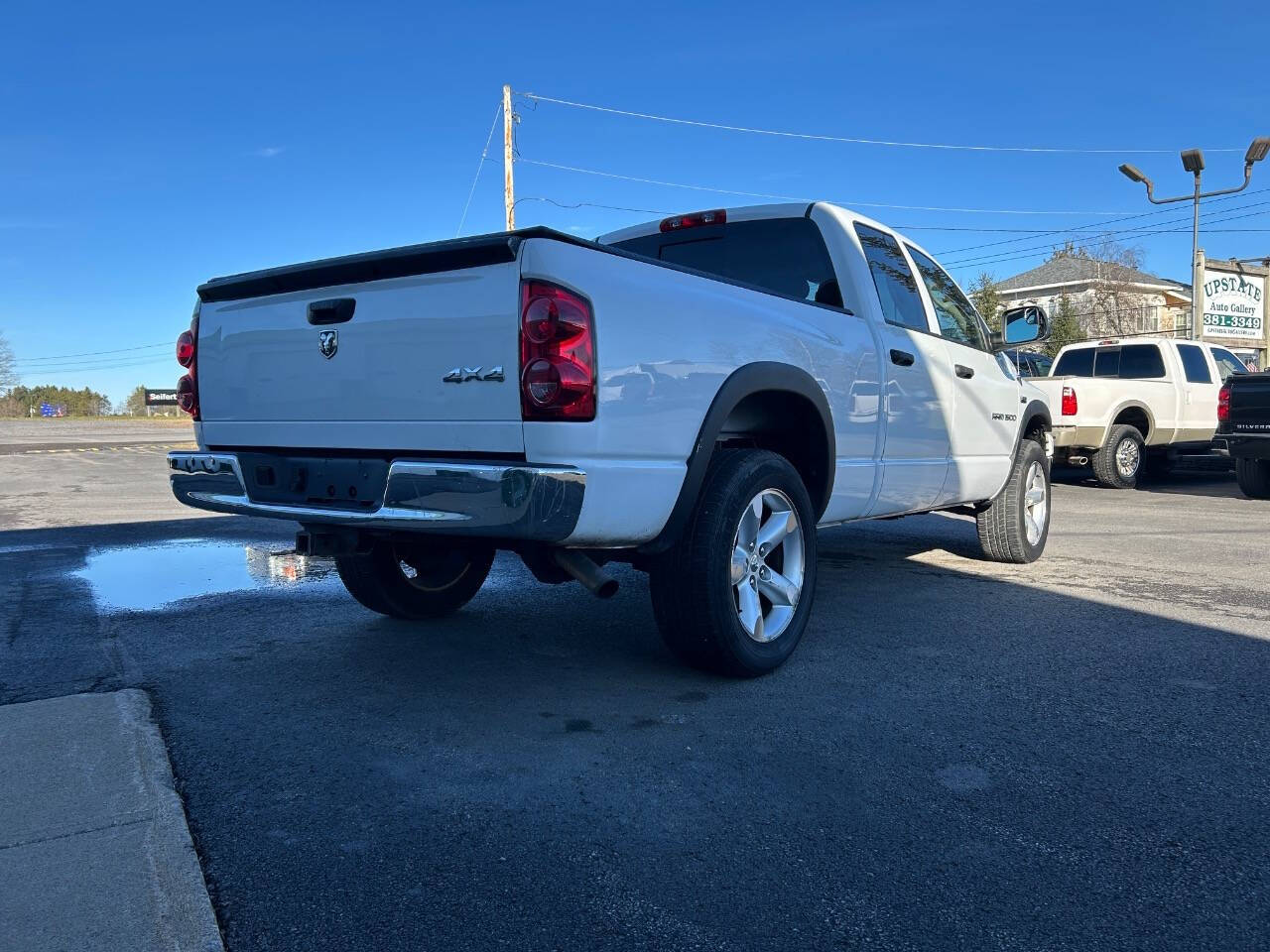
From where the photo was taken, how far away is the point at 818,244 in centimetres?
498

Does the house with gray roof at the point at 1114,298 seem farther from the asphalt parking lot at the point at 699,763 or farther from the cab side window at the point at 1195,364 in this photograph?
the asphalt parking lot at the point at 699,763

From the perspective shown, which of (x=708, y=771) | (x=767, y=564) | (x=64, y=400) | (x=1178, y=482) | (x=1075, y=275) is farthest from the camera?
(x=64, y=400)

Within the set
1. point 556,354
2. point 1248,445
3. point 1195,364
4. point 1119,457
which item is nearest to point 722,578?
point 556,354

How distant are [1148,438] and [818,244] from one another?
33.2 ft

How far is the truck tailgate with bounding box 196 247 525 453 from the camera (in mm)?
3150

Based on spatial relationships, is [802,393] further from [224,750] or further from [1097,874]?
[224,750]

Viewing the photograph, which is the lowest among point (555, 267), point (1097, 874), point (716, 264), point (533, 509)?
point (1097, 874)

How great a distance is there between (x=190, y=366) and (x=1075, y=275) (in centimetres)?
4817

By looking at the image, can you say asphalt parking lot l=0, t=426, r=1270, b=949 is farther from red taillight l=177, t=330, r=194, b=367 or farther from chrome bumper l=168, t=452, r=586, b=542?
red taillight l=177, t=330, r=194, b=367

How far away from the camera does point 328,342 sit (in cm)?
359

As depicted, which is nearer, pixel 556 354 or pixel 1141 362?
pixel 556 354

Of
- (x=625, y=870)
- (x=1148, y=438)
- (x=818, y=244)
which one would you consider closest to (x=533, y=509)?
(x=625, y=870)

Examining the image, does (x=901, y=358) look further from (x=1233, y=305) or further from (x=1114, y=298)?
(x=1114, y=298)

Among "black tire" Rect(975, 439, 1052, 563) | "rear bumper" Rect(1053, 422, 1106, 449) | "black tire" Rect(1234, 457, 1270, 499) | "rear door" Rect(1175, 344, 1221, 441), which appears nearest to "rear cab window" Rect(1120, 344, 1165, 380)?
"rear door" Rect(1175, 344, 1221, 441)
